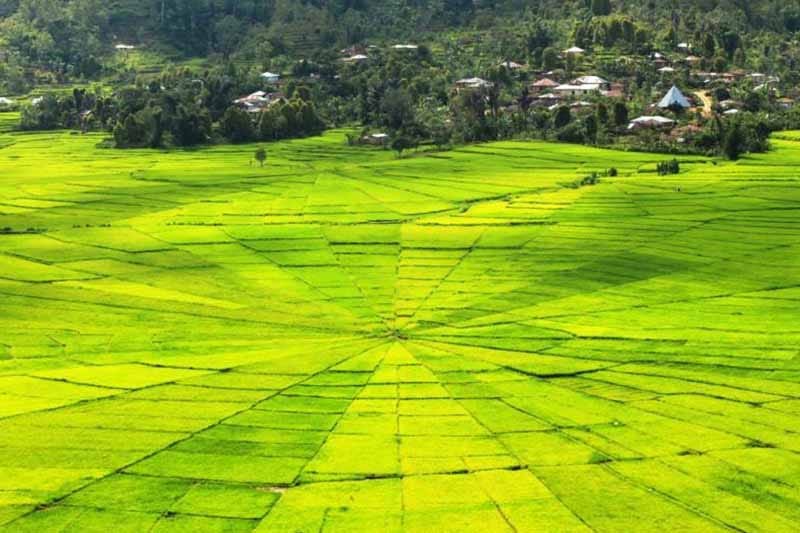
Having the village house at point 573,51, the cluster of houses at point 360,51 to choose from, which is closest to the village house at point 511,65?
the village house at point 573,51

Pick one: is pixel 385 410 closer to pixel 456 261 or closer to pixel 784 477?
pixel 784 477

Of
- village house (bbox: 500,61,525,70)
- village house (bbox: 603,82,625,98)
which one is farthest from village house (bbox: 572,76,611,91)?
village house (bbox: 500,61,525,70)

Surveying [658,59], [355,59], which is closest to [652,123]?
[658,59]

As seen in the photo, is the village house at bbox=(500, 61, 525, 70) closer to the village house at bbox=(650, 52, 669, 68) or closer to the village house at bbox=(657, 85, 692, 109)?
the village house at bbox=(650, 52, 669, 68)

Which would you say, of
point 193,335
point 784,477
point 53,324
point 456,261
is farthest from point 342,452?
point 456,261

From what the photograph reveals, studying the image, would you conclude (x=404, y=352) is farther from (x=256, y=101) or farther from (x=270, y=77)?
(x=270, y=77)

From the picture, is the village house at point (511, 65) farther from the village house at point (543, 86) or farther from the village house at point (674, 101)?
the village house at point (674, 101)

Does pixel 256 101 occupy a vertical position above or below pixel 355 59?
below

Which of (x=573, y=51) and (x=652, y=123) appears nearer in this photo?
(x=652, y=123)

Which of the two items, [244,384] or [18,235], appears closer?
[244,384]
